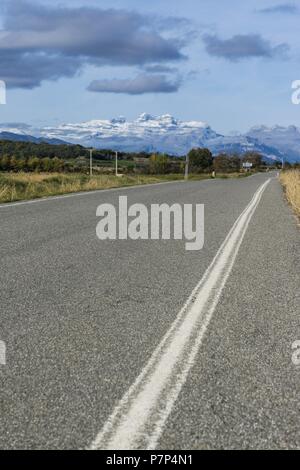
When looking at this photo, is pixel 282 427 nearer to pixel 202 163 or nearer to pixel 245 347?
pixel 245 347

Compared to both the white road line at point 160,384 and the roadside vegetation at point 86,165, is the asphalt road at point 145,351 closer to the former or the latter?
the white road line at point 160,384

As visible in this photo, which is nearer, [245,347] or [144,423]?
[144,423]

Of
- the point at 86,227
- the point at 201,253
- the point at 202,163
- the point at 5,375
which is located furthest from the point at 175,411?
the point at 202,163

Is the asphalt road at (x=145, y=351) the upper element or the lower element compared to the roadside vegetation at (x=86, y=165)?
lower

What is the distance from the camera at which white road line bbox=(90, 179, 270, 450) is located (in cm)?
272

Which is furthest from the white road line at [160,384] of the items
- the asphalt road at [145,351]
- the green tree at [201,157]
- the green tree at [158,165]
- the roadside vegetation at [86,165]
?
the green tree at [201,157]

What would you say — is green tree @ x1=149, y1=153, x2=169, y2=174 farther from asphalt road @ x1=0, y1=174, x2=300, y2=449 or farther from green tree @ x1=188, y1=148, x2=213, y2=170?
asphalt road @ x1=0, y1=174, x2=300, y2=449

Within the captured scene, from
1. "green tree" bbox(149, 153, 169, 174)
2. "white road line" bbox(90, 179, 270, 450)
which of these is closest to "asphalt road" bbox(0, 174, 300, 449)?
"white road line" bbox(90, 179, 270, 450)

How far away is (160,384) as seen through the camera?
338cm

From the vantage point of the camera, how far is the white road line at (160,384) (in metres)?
2.72

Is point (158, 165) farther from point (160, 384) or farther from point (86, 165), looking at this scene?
point (160, 384)

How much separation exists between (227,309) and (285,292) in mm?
1078

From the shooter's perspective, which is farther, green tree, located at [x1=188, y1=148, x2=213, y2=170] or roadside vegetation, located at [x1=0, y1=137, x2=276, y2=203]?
green tree, located at [x1=188, y1=148, x2=213, y2=170]

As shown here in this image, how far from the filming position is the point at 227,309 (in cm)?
517
